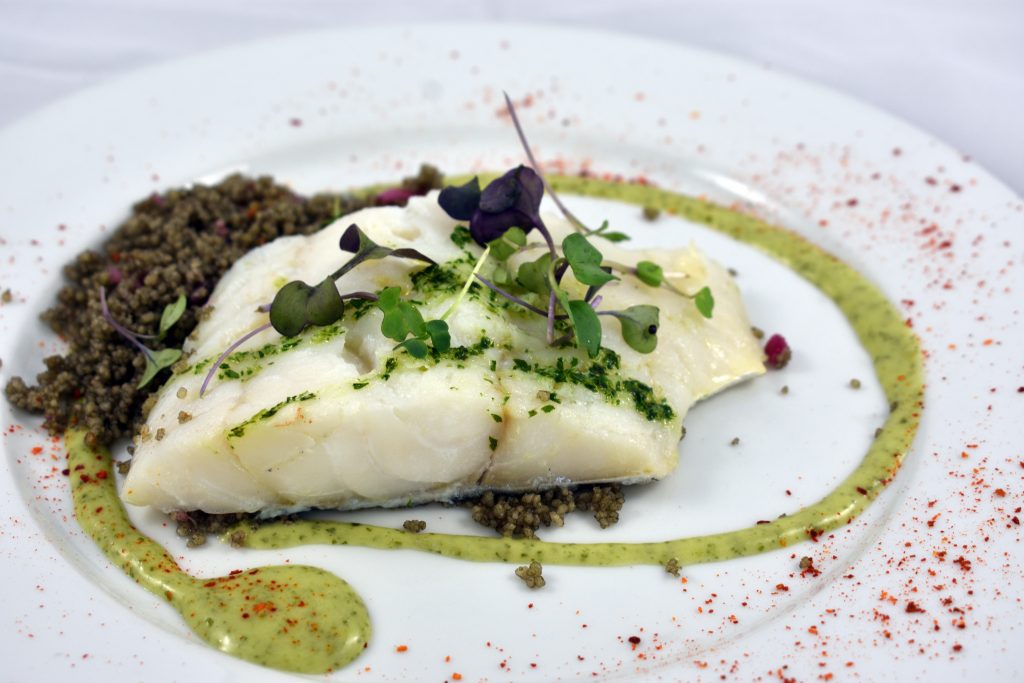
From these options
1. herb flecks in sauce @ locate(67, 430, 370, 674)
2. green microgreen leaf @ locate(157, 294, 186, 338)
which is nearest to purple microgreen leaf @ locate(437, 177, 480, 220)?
green microgreen leaf @ locate(157, 294, 186, 338)

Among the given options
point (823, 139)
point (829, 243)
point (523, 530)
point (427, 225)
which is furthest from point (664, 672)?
point (823, 139)

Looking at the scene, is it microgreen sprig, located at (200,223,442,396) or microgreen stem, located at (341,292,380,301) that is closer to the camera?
microgreen sprig, located at (200,223,442,396)

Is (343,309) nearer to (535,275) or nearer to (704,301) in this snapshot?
(535,275)

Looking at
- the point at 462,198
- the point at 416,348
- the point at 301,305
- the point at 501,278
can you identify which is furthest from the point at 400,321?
the point at 462,198

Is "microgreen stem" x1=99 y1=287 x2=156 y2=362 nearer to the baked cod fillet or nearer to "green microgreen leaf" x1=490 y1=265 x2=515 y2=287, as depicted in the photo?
the baked cod fillet

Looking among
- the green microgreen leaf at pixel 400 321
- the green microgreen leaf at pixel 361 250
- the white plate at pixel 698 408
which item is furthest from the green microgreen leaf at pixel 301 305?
the white plate at pixel 698 408

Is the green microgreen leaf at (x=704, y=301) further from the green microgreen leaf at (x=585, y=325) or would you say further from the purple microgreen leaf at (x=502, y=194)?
the purple microgreen leaf at (x=502, y=194)
